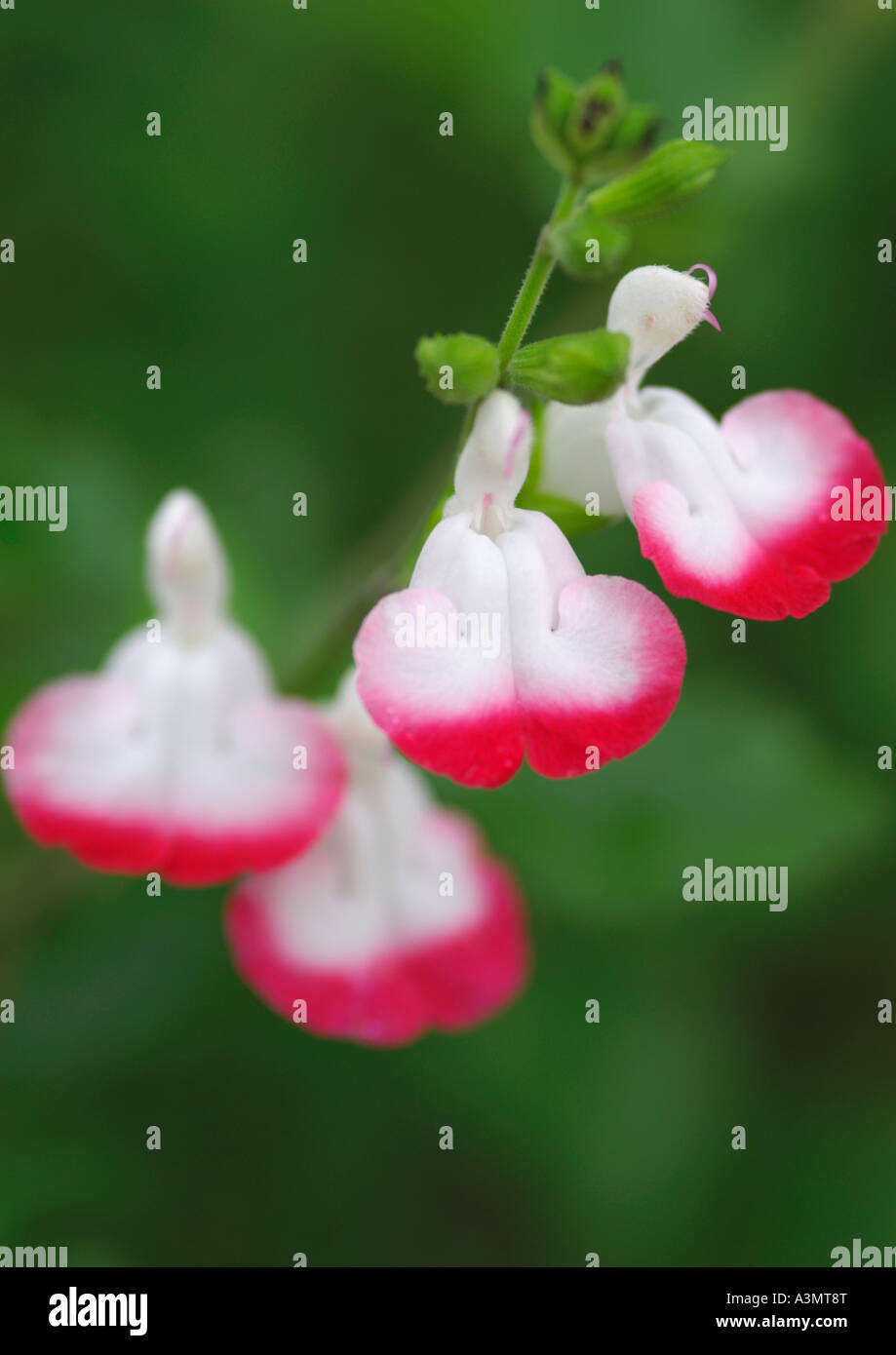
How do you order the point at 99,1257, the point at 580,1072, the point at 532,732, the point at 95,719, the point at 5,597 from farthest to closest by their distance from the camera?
the point at 580,1072, the point at 5,597, the point at 99,1257, the point at 95,719, the point at 532,732

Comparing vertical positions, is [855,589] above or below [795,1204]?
above

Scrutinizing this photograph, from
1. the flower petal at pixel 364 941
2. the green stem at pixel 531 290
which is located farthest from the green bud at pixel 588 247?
the flower petal at pixel 364 941

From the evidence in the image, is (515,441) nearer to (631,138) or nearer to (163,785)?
(631,138)

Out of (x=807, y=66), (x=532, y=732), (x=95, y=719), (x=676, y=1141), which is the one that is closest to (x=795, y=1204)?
(x=676, y=1141)

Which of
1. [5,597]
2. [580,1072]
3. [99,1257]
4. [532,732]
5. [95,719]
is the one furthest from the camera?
[580,1072]

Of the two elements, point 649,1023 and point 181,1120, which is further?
point 649,1023

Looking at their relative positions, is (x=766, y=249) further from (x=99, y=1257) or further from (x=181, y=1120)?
(x=99, y=1257)

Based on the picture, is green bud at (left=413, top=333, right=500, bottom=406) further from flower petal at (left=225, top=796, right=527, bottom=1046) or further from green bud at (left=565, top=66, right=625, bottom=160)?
flower petal at (left=225, top=796, right=527, bottom=1046)
